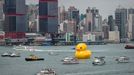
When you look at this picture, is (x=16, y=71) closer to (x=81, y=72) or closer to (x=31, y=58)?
(x=81, y=72)

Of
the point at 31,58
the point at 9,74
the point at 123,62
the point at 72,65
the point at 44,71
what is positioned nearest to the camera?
the point at 44,71

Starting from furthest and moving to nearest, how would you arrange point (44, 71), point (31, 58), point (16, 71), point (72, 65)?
point (31, 58) → point (72, 65) → point (16, 71) → point (44, 71)

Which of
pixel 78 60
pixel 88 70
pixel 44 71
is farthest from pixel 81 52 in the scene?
pixel 44 71

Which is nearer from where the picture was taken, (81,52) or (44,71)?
(44,71)

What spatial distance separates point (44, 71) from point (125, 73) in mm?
10438

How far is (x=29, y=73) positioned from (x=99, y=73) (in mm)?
9027

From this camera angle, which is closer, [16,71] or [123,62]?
[16,71]

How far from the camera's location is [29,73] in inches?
2940

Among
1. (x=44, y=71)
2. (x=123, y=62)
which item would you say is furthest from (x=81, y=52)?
(x=44, y=71)

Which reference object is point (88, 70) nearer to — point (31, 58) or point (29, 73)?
point (29, 73)

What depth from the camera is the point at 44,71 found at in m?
68.7

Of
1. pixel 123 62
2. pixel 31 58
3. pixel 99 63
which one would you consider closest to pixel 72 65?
pixel 99 63

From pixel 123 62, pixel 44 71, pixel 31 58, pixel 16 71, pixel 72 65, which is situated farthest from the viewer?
Result: pixel 31 58

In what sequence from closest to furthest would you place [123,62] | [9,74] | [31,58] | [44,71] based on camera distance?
[44,71] < [9,74] < [123,62] < [31,58]
